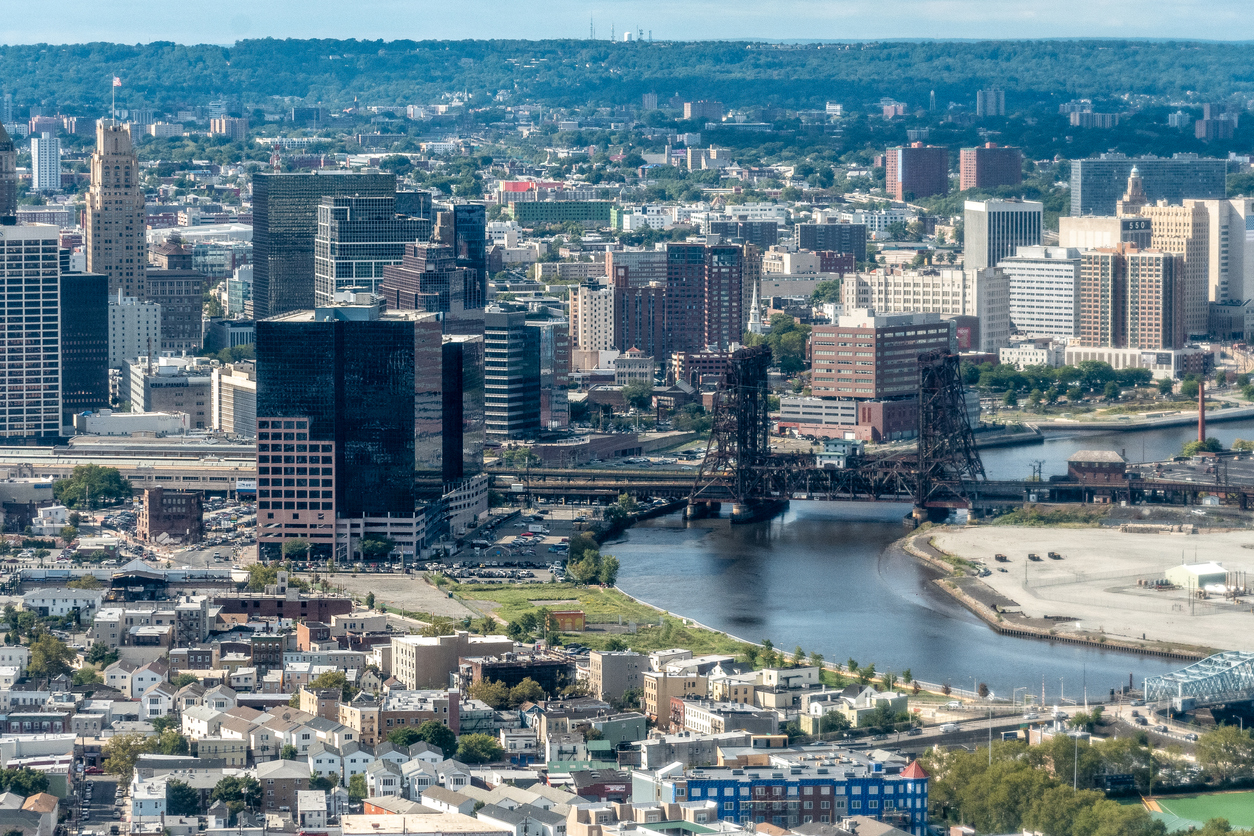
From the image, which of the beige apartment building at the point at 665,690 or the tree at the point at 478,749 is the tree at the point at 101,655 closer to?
the tree at the point at 478,749

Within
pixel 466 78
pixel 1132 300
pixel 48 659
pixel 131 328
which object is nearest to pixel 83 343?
pixel 131 328

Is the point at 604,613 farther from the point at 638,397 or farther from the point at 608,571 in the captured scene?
the point at 638,397

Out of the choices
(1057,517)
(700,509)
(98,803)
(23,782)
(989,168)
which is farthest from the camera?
(989,168)

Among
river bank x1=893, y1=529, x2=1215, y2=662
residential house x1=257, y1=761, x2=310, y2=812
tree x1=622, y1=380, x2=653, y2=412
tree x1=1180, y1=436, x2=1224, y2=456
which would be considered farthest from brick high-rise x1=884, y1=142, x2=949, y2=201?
residential house x1=257, y1=761, x2=310, y2=812

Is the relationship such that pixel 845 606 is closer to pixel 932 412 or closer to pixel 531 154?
pixel 932 412

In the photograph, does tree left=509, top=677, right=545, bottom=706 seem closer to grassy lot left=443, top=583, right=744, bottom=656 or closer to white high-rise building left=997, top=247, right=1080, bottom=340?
grassy lot left=443, top=583, right=744, bottom=656

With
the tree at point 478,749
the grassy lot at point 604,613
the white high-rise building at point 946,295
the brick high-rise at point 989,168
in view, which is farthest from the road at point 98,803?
the brick high-rise at point 989,168
